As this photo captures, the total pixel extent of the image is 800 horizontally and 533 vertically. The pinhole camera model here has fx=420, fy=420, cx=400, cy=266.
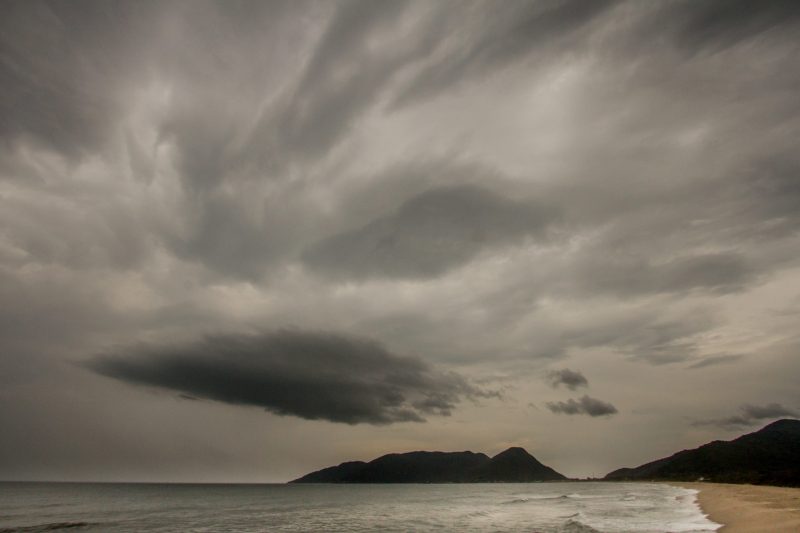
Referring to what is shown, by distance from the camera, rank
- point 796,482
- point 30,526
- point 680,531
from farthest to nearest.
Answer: point 796,482 → point 30,526 → point 680,531

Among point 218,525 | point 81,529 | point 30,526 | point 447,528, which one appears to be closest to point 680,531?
point 447,528

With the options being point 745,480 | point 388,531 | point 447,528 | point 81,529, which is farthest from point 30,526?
point 745,480

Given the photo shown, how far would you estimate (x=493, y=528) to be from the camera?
4412 centimetres

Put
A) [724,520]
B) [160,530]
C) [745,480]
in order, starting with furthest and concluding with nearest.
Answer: [745,480] → [160,530] → [724,520]

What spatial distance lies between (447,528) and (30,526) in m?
55.9

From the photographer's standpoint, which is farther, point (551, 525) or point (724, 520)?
point (551, 525)

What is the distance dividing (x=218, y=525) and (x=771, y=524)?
5769 cm

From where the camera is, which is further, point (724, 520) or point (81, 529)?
point (81, 529)

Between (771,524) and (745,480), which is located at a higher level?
(771,524)

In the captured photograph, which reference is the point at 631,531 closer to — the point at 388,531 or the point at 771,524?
the point at 771,524

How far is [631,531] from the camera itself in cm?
3625

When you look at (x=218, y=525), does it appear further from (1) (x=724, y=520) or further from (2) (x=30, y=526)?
(1) (x=724, y=520)

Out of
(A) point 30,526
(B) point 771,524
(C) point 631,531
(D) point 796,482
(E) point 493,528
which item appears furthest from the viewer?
(D) point 796,482

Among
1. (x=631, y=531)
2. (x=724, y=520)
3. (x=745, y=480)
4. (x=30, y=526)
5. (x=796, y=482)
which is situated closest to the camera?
(x=631, y=531)
